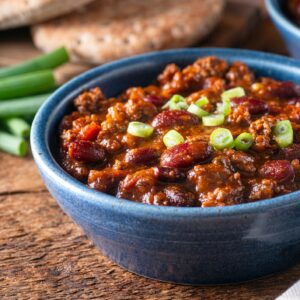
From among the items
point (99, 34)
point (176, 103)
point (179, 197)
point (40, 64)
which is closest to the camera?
point (179, 197)

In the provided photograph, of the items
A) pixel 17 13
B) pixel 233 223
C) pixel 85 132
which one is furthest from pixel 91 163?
pixel 17 13

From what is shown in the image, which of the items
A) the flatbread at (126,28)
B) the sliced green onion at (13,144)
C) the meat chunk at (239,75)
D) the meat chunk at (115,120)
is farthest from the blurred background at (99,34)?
the meat chunk at (115,120)

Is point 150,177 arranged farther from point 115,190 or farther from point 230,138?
point 230,138

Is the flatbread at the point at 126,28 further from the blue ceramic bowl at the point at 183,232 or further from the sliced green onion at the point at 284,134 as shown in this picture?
the sliced green onion at the point at 284,134

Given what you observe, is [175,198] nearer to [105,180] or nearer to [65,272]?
[105,180]

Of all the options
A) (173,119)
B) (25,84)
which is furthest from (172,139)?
(25,84)

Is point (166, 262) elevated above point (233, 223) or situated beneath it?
situated beneath
